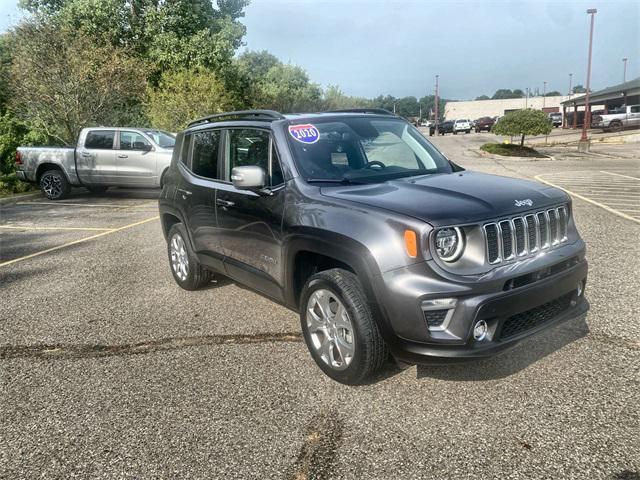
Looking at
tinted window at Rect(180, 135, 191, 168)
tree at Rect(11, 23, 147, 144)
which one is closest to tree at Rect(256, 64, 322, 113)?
tree at Rect(11, 23, 147, 144)

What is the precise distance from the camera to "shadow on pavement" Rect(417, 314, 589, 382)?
3523mm

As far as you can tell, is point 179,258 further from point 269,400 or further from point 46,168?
point 46,168

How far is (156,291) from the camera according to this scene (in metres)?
5.75

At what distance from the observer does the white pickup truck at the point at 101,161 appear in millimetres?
12961

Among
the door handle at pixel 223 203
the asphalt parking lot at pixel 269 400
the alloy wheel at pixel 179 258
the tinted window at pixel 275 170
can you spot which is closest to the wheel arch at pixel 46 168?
the asphalt parking lot at pixel 269 400

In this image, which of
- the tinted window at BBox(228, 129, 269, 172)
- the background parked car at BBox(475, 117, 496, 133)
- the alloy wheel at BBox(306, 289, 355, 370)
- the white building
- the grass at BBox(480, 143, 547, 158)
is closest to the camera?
the alloy wheel at BBox(306, 289, 355, 370)

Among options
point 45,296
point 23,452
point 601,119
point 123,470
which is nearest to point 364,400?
point 123,470

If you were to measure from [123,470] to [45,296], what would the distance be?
367 centimetres

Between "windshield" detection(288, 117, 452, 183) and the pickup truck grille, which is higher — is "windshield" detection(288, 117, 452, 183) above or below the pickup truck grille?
above

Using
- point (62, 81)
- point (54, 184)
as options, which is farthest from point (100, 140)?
point (62, 81)

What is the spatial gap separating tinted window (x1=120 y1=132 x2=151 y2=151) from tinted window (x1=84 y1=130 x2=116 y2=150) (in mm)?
297

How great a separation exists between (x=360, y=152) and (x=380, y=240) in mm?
1352

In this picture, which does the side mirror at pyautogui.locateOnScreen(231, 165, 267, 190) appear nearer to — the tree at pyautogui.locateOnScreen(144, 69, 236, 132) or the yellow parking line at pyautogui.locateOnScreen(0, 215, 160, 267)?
the yellow parking line at pyautogui.locateOnScreen(0, 215, 160, 267)

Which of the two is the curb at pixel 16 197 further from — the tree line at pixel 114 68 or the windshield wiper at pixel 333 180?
the windshield wiper at pixel 333 180
